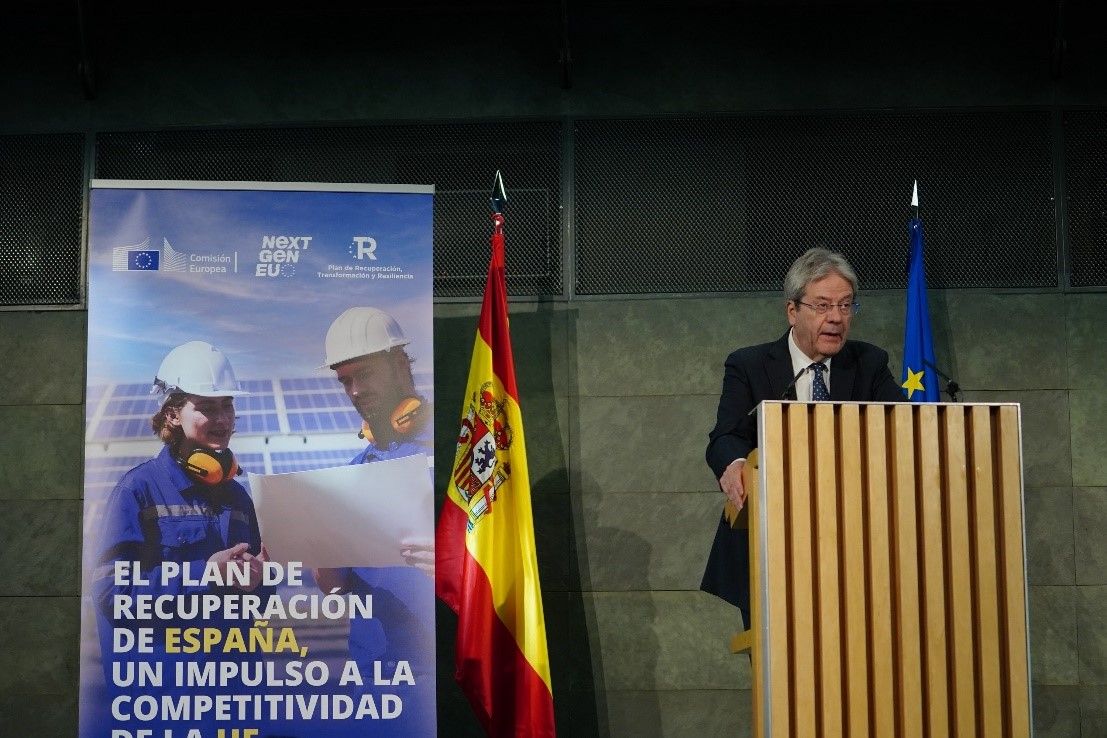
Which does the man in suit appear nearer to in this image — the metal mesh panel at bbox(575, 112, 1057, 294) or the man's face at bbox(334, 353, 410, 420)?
the man's face at bbox(334, 353, 410, 420)

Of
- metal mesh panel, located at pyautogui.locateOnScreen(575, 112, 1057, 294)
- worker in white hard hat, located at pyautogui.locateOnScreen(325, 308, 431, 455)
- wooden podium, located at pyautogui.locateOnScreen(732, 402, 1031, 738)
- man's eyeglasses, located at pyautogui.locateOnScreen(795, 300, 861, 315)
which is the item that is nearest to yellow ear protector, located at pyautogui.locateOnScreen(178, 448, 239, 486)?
worker in white hard hat, located at pyautogui.locateOnScreen(325, 308, 431, 455)

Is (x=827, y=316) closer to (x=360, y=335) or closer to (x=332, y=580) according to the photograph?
(x=360, y=335)

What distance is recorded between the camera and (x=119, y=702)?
4348 mm

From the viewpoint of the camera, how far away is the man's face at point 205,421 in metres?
4.49

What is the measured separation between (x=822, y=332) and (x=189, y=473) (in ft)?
7.31

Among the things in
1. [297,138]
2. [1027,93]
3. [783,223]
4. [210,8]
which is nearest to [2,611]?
[297,138]

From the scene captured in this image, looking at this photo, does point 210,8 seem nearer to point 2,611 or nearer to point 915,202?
point 2,611

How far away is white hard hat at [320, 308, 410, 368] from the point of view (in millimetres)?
4613

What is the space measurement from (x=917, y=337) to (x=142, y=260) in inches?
110

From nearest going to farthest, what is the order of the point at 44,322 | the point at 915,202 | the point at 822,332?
1. the point at 822,332
2. the point at 915,202
3. the point at 44,322

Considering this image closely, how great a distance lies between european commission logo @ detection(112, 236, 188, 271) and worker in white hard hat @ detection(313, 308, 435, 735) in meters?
0.61

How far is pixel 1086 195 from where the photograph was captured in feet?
17.7

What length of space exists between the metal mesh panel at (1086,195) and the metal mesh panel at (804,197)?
83 millimetres

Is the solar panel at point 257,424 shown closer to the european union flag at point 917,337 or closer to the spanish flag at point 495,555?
the spanish flag at point 495,555
